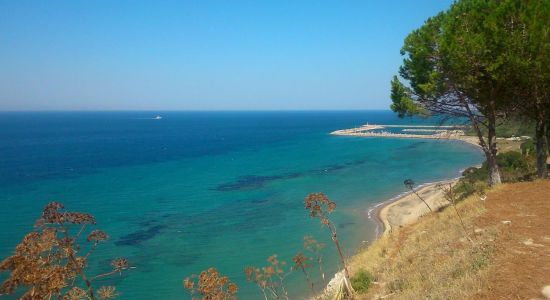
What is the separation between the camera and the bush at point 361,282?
12717 millimetres

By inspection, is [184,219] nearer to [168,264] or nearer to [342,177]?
[168,264]

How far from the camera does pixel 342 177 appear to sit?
64.7 metres

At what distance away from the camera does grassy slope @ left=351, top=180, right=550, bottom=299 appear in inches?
340

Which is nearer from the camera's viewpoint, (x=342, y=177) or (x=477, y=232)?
(x=477, y=232)

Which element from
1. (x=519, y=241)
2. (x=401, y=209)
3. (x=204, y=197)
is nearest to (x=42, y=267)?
(x=519, y=241)

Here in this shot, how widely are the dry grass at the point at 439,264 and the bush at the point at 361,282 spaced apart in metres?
0.27

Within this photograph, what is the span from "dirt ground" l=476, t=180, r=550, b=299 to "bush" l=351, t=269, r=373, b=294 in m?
4.21

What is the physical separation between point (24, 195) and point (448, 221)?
56.0 meters

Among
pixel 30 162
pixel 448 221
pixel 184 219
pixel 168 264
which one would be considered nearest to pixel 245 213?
pixel 184 219

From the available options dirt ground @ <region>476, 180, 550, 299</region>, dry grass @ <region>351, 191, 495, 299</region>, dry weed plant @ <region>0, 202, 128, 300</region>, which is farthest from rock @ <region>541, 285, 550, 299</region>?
dry weed plant @ <region>0, 202, 128, 300</region>

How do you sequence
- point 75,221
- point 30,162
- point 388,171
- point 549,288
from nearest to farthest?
point 75,221
point 549,288
point 388,171
point 30,162

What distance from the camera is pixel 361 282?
1301cm

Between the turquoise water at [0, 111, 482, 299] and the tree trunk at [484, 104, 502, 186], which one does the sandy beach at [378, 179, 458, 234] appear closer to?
the turquoise water at [0, 111, 482, 299]

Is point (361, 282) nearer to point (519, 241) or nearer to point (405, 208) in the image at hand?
point (519, 241)
